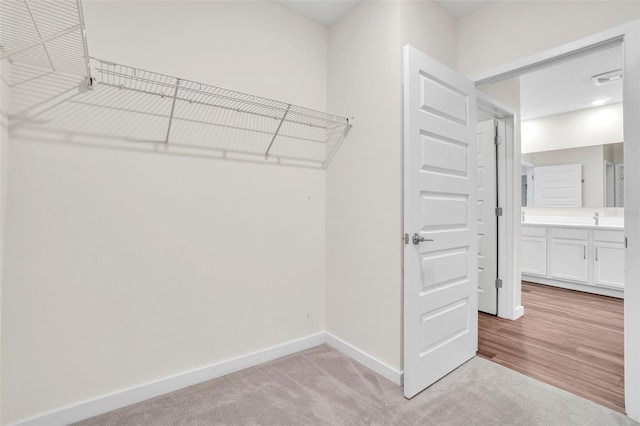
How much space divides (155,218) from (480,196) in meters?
3.02

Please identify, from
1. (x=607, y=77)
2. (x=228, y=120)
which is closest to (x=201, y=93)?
(x=228, y=120)

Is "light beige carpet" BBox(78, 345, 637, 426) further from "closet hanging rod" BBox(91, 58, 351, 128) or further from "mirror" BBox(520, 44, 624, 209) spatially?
"mirror" BBox(520, 44, 624, 209)

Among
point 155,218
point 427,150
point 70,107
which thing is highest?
point 70,107

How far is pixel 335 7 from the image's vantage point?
2.29 meters

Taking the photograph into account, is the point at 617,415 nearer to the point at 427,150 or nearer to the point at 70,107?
the point at 427,150

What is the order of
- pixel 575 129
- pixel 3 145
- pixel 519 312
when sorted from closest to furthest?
pixel 3 145, pixel 519 312, pixel 575 129

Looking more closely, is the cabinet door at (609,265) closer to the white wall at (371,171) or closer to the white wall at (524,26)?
the white wall at (524,26)

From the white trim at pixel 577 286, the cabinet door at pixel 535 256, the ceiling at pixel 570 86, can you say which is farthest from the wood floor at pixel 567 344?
the ceiling at pixel 570 86

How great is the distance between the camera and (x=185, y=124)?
1864 millimetres

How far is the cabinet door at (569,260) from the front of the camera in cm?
394

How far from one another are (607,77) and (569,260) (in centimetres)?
229

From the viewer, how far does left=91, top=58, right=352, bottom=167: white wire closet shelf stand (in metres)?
1.70

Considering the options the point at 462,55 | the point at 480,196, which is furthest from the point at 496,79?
the point at 480,196

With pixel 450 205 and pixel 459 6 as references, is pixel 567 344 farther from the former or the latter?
pixel 459 6
